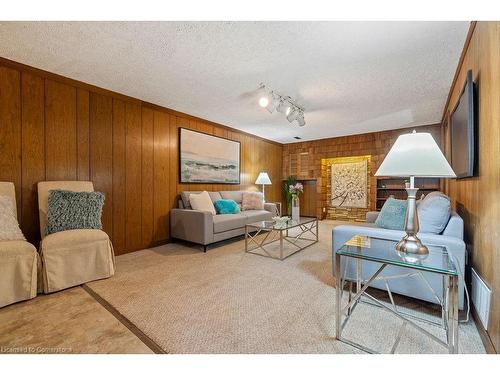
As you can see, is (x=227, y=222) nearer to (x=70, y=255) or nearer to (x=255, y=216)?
(x=255, y=216)

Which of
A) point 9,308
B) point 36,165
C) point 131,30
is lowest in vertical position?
point 9,308

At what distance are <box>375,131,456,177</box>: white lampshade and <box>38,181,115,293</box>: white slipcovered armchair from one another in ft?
8.47

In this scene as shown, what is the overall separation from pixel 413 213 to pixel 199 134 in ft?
11.7

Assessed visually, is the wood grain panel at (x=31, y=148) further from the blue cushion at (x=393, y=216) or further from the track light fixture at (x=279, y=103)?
the blue cushion at (x=393, y=216)

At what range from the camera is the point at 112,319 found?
1.59 m

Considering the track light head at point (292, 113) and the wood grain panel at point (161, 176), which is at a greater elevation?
the track light head at point (292, 113)

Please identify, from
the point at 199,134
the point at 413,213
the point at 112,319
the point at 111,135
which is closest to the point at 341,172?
the point at 199,134

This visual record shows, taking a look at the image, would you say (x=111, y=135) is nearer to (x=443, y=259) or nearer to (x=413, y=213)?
(x=413, y=213)

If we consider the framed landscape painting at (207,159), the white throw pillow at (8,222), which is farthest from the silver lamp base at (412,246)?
the framed landscape painting at (207,159)

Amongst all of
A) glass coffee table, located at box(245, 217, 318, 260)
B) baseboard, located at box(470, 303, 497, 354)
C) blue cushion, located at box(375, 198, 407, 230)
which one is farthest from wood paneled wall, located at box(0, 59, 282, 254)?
baseboard, located at box(470, 303, 497, 354)

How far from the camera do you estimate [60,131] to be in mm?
2592

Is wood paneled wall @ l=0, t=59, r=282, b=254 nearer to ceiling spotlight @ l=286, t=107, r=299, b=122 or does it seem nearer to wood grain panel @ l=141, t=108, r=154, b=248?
wood grain panel @ l=141, t=108, r=154, b=248

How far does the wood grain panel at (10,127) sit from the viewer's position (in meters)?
2.22

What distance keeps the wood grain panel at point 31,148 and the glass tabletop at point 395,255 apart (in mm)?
3072
